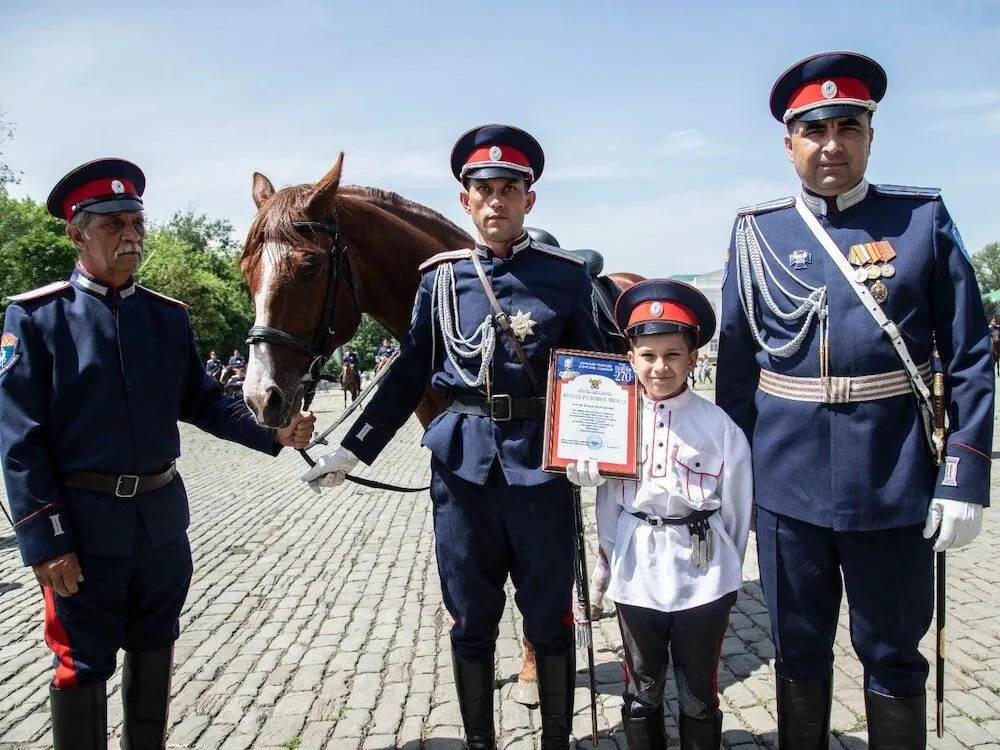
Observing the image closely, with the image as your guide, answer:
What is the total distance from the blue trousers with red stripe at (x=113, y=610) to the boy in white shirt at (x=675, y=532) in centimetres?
151

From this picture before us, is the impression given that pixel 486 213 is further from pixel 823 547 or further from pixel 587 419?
pixel 823 547

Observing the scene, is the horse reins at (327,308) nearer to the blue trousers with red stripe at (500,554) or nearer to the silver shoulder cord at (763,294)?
the blue trousers with red stripe at (500,554)

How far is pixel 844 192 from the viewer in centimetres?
242

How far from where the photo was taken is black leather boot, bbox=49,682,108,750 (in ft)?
8.32

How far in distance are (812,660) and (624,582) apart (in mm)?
645

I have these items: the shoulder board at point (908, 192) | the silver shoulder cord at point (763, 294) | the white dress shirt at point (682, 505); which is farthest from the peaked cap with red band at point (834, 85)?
the white dress shirt at point (682, 505)

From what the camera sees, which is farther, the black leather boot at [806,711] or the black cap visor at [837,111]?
the black leather boot at [806,711]

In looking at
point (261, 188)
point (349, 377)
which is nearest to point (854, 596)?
point (261, 188)

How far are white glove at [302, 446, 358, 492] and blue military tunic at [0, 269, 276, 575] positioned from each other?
1.62ft

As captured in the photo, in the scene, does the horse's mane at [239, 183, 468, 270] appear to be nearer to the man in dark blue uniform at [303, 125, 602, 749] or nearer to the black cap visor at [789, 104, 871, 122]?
the man in dark blue uniform at [303, 125, 602, 749]

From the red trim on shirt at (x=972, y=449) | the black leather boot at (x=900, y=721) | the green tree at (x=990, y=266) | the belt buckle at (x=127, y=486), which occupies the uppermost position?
the green tree at (x=990, y=266)

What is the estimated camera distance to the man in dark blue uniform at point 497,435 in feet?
8.84

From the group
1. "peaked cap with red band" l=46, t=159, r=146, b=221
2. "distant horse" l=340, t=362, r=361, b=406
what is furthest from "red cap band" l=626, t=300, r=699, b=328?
"distant horse" l=340, t=362, r=361, b=406

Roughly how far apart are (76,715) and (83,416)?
1.01 m
